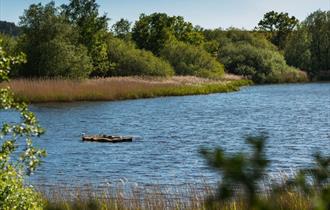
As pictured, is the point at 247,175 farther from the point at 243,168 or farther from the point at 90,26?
the point at 90,26

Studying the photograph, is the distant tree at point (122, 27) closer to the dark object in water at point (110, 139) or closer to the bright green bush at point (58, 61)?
the bright green bush at point (58, 61)

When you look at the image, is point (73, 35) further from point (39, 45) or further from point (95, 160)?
point (95, 160)

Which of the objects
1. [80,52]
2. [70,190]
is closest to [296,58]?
[80,52]

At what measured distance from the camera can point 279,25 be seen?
14338 cm

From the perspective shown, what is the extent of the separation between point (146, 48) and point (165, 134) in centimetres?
5989

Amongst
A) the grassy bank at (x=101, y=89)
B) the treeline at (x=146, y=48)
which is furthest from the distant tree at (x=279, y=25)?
the grassy bank at (x=101, y=89)

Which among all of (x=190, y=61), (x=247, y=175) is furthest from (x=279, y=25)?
(x=247, y=175)

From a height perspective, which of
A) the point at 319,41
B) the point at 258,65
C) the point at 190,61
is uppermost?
the point at 319,41

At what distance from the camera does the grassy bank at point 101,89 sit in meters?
49.1

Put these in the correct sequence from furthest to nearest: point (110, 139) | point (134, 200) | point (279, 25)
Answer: point (279, 25) < point (110, 139) < point (134, 200)

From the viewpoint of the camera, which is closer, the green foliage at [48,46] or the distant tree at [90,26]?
the green foliage at [48,46]

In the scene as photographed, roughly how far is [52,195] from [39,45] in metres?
48.3

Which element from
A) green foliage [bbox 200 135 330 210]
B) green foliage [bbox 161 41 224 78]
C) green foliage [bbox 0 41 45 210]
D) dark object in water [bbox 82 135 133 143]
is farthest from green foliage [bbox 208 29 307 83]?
green foliage [bbox 200 135 330 210]

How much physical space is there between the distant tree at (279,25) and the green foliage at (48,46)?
270ft
